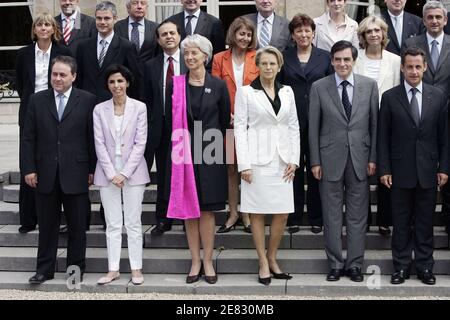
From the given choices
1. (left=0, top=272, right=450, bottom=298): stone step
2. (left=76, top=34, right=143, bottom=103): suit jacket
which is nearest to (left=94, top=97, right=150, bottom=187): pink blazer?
(left=76, top=34, right=143, bottom=103): suit jacket

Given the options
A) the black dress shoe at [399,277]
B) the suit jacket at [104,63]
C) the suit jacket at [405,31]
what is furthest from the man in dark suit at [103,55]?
the black dress shoe at [399,277]

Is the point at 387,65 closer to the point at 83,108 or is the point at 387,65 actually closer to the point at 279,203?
the point at 279,203

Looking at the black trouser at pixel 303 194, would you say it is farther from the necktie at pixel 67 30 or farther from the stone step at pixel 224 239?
the necktie at pixel 67 30

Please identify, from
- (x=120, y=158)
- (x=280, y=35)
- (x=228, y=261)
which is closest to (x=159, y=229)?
(x=228, y=261)

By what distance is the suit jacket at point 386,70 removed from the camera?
20.8ft

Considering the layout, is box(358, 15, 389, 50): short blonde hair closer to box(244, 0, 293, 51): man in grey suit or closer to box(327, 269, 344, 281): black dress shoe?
box(244, 0, 293, 51): man in grey suit

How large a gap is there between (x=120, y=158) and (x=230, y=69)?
1328 millimetres

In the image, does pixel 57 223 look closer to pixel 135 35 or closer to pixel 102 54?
pixel 102 54

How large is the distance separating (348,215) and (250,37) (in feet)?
5.89

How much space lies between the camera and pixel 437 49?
6.44 m

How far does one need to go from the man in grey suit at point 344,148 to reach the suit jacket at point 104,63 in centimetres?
176

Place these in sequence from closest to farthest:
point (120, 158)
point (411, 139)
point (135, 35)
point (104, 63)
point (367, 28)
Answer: point (411, 139) < point (120, 158) < point (367, 28) < point (104, 63) < point (135, 35)

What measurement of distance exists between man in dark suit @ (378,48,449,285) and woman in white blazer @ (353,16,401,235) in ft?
1.42

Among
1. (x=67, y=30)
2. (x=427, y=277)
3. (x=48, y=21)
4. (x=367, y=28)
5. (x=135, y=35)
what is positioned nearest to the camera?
(x=427, y=277)
